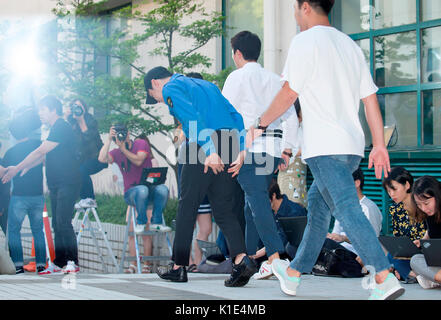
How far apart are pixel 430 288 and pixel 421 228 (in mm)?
646

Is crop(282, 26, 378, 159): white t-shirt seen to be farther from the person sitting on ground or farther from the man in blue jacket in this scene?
the person sitting on ground


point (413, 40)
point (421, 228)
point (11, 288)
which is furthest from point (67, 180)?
point (413, 40)

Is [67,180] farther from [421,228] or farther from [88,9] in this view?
[88,9]

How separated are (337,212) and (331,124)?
1.67ft

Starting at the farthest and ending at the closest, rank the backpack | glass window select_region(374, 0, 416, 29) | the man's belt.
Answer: glass window select_region(374, 0, 416, 29)
the backpack
the man's belt

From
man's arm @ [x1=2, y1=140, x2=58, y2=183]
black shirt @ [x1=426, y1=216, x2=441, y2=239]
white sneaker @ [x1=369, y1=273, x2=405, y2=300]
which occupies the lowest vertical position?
white sneaker @ [x1=369, y1=273, x2=405, y2=300]

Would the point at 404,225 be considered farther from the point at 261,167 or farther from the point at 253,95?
the point at 253,95

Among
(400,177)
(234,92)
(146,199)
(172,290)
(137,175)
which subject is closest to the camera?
(172,290)

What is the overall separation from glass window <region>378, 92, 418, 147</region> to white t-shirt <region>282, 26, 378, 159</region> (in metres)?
3.82

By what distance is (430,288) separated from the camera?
5242 mm

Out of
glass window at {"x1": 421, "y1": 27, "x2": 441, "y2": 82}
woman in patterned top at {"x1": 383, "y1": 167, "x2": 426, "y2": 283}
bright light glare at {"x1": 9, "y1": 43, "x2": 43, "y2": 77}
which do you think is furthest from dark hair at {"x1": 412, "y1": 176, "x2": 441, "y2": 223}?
bright light glare at {"x1": 9, "y1": 43, "x2": 43, "y2": 77}

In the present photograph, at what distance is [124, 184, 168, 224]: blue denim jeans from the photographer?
812cm

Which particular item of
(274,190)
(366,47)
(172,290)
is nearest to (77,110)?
(274,190)

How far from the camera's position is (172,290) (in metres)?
4.83
